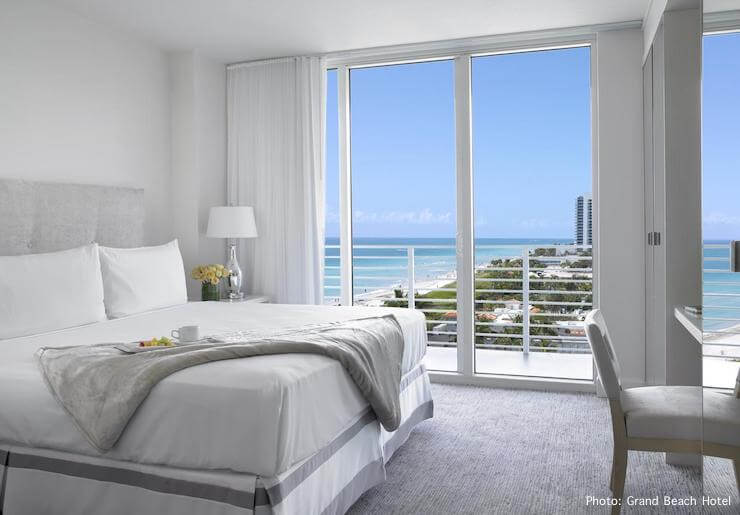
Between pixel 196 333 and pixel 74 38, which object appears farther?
pixel 74 38

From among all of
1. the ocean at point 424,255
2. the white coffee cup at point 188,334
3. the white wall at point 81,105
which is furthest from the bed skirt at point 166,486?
the ocean at point 424,255

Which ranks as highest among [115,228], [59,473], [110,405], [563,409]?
[115,228]

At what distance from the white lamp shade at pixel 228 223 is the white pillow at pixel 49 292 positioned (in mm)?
1308

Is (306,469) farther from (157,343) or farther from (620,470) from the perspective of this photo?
(620,470)

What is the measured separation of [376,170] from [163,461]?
9.06 metres

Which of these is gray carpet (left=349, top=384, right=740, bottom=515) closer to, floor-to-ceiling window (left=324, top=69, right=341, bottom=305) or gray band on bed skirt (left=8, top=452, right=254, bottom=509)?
gray band on bed skirt (left=8, top=452, right=254, bottom=509)

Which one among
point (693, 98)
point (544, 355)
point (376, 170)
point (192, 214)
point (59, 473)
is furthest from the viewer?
point (376, 170)

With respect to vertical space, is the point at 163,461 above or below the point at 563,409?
above

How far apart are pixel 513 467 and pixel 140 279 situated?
266 centimetres

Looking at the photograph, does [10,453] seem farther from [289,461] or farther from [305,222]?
[305,222]

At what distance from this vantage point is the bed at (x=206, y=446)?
6.68 feet

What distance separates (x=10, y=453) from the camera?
2.36 metres

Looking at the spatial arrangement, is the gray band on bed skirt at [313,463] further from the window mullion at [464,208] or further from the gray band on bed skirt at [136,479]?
the window mullion at [464,208]

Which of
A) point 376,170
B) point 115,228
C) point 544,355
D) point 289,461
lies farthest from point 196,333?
point 376,170
